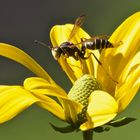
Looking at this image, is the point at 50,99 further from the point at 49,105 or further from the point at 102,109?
the point at 102,109

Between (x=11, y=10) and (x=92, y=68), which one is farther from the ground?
(x=92, y=68)

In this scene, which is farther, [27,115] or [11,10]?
[11,10]

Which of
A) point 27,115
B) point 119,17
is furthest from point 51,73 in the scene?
point 119,17

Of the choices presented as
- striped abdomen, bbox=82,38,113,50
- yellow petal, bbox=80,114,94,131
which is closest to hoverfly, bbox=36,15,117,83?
striped abdomen, bbox=82,38,113,50

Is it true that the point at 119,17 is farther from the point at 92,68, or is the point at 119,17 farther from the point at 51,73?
the point at 92,68

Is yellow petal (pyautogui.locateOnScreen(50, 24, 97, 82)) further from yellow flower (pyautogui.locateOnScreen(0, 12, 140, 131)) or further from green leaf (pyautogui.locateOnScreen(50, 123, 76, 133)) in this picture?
green leaf (pyautogui.locateOnScreen(50, 123, 76, 133))

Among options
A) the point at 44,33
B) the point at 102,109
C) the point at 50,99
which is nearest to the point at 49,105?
the point at 50,99

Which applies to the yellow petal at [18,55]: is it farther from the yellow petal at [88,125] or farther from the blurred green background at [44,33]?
the blurred green background at [44,33]

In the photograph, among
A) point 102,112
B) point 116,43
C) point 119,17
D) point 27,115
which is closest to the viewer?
point 102,112

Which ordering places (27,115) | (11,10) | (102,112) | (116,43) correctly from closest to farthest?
(102,112) < (116,43) < (27,115) < (11,10)

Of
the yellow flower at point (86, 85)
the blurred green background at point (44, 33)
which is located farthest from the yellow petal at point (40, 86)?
Result: the blurred green background at point (44, 33)
